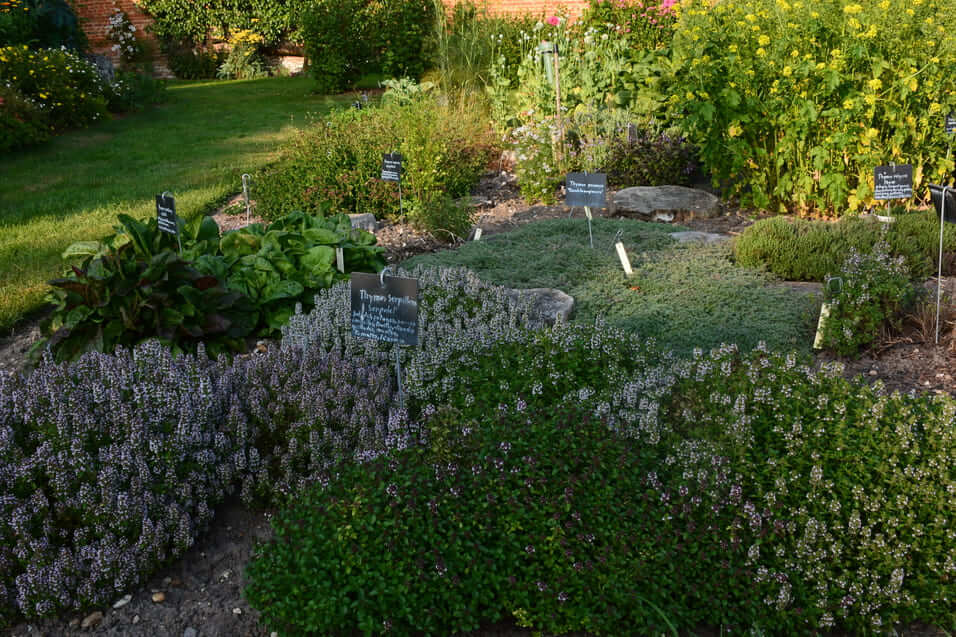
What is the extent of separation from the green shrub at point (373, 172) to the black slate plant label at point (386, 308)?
3418 millimetres

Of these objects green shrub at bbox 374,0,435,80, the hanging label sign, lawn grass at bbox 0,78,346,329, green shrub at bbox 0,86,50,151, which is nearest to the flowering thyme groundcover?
lawn grass at bbox 0,78,346,329

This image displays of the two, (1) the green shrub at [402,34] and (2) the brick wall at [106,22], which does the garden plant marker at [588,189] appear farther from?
(2) the brick wall at [106,22]

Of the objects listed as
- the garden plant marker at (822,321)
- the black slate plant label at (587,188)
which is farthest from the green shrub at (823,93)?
the garden plant marker at (822,321)

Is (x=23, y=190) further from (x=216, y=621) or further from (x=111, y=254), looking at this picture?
(x=216, y=621)

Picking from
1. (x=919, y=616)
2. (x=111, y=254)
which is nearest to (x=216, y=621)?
(x=919, y=616)

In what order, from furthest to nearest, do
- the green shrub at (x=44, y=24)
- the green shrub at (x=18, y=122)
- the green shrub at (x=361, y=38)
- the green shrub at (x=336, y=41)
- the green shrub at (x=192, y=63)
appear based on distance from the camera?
the green shrub at (x=192, y=63), the green shrub at (x=336, y=41), the green shrub at (x=361, y=38), the green shrub at (x=44, y=24), the green shrub at (x=18, y=122)

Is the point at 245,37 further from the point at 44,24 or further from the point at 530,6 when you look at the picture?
the point at 530,6

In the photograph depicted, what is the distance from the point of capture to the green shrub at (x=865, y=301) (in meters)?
4.31

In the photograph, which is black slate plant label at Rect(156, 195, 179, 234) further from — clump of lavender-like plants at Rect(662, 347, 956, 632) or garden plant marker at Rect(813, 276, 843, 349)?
garden plant marker at Rect(813, 276, 843, 349)

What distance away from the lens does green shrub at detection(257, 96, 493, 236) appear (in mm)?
7566

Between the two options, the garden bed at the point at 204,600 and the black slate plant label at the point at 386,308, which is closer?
the garden bed at the point at 204,600

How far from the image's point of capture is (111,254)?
4.69m

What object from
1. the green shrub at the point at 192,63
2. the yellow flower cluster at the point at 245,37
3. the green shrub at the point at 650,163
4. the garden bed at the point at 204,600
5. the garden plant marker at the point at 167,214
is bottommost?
the garden bed at the point at 204,600

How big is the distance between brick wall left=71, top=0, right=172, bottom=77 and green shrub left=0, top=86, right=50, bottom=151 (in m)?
9.44
